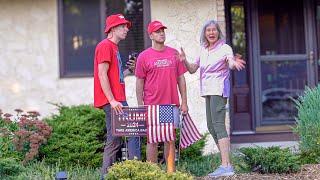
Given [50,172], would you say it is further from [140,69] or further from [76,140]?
[140,69]

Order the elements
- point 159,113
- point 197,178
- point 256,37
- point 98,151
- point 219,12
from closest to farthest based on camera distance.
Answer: point 159,113, point 197,178, point 98,151, point 219,12, point 256,37

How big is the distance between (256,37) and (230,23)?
0.55m

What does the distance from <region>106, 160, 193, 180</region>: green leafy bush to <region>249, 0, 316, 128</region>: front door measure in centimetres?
→ 554

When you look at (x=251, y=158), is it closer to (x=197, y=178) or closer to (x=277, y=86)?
(x=197, y=178)

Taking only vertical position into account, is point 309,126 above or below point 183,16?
below

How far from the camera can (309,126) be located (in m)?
7.46

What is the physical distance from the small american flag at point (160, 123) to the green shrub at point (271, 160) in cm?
110

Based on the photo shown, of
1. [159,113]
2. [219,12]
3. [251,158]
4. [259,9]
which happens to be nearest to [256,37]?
[259,9]

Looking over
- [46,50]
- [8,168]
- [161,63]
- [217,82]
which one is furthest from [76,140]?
[217,82]

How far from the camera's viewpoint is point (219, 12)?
31.4 feet

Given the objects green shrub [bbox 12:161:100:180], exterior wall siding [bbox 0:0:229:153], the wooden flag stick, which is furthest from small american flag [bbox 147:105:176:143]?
exterior wall siding [bbox 0:0:229:153]

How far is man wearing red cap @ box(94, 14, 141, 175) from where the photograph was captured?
241 inches

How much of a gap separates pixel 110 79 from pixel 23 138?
1.86m

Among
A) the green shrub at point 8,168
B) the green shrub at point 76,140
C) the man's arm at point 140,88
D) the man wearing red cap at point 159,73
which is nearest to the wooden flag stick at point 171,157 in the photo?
the man wearing red cap at point 159,73
